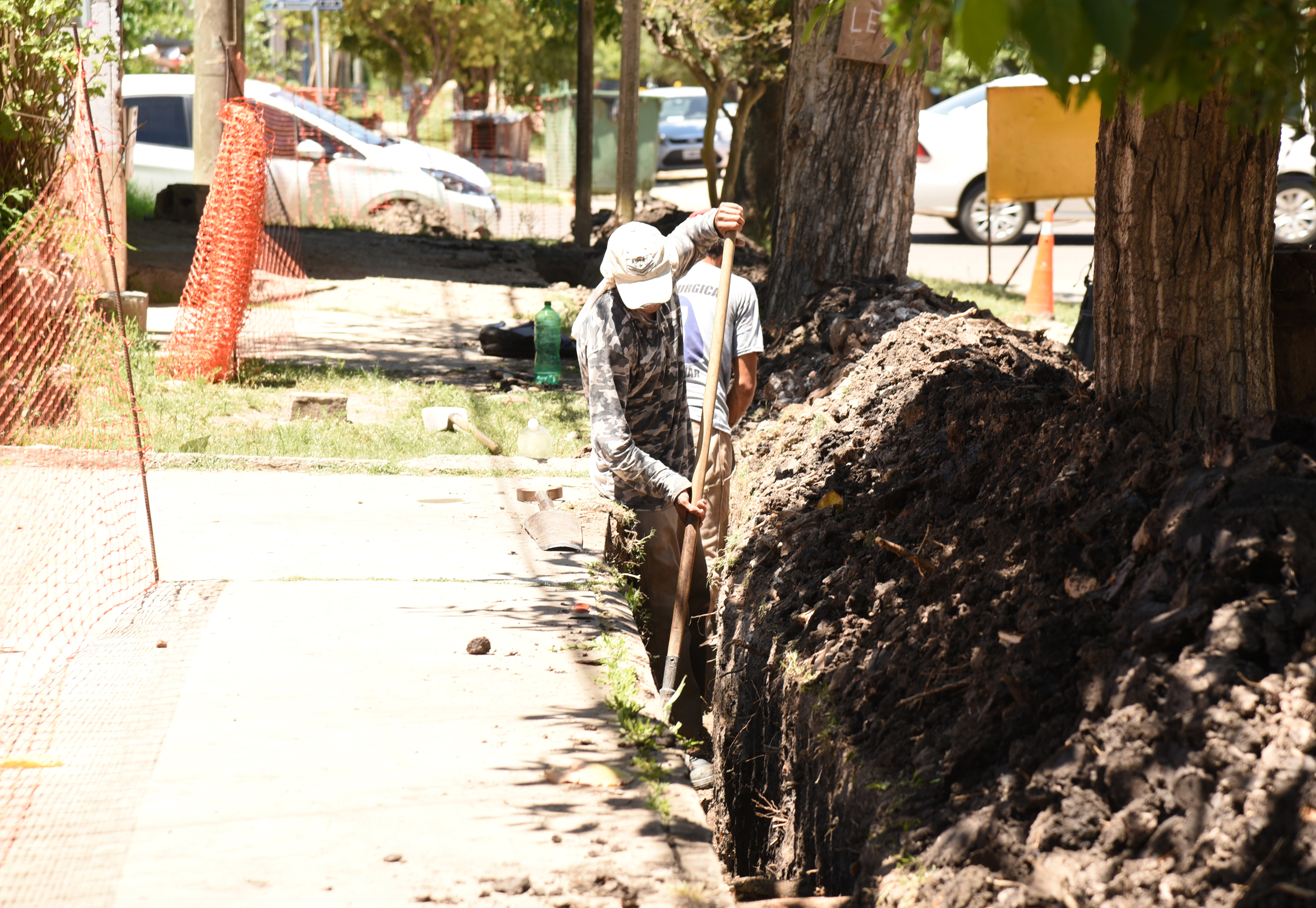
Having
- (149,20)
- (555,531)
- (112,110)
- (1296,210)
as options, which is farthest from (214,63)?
(149,20)

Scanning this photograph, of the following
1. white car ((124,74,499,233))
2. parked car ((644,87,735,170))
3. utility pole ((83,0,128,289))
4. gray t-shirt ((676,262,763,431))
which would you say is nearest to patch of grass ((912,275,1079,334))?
gray t-shirt ((676,262,763,431))

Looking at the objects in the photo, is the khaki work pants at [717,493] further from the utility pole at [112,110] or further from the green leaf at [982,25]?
the utility pole at [112,110]

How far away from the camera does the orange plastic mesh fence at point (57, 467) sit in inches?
157

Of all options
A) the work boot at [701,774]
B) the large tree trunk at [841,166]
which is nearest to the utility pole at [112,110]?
the large tree trunk at [841,166]

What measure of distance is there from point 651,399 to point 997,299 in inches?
330

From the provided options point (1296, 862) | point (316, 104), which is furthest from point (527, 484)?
point (316, 104)

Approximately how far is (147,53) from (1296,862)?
30.3 meters

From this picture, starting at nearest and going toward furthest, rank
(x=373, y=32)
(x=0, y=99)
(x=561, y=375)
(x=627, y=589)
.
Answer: (x=627, y=589) < (x=0, y=99) < (x=561, y=375) < (x=373, y=32)

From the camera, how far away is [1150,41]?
5.32 feet

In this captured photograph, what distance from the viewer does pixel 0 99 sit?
7359 mm

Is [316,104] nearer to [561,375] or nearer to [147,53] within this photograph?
[561,375]

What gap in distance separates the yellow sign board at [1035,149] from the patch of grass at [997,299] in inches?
40.7

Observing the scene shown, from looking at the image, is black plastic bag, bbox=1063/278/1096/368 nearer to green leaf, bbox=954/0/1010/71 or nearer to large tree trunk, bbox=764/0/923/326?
large tree trunk, bbox=764/0/923/326

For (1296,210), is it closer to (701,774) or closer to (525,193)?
(701,774)
